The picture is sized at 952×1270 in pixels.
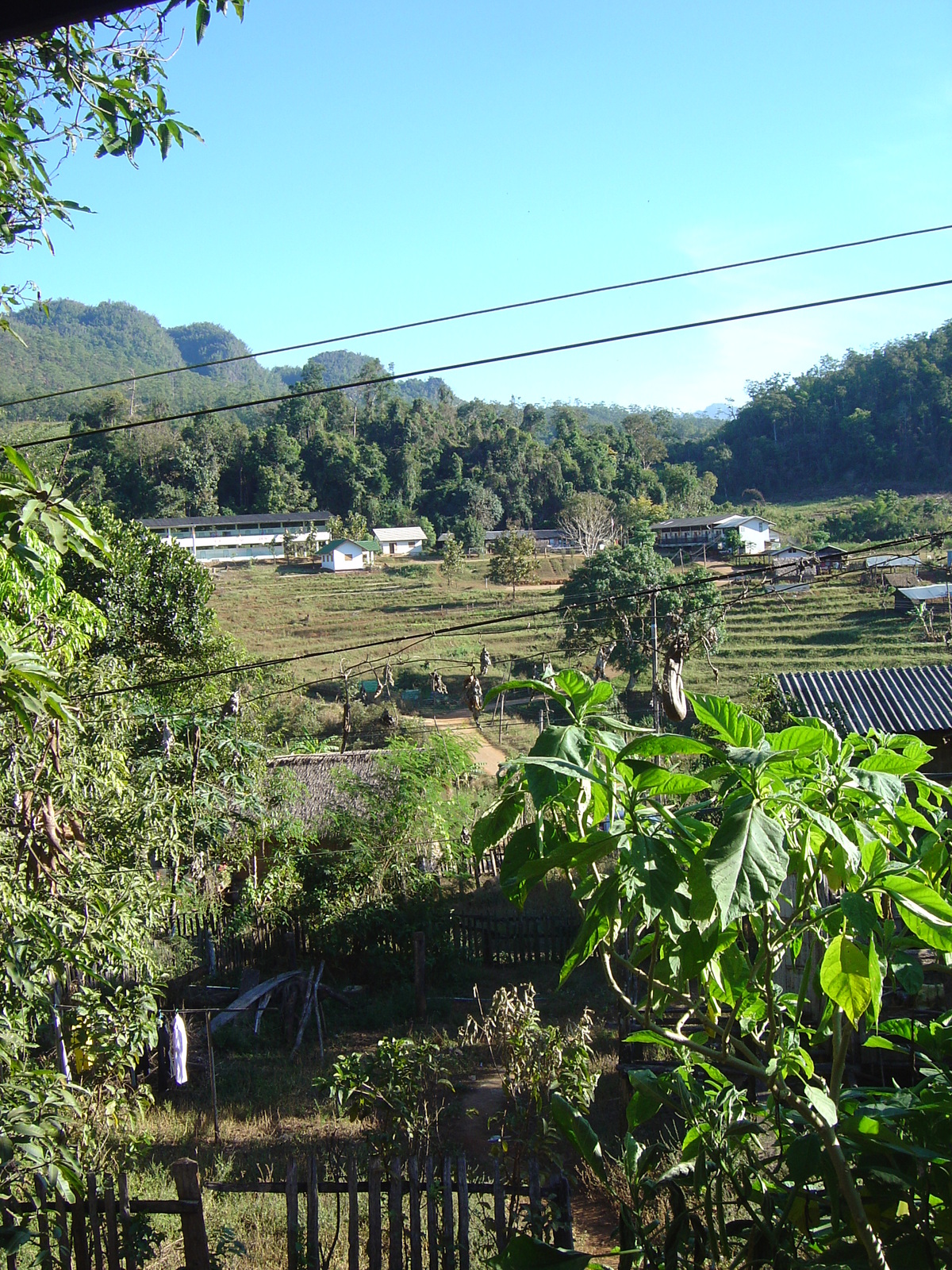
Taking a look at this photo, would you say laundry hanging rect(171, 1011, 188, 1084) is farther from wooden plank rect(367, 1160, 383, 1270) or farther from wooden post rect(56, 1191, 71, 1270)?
wooden plank rect(367, 1160, 383, 1270)

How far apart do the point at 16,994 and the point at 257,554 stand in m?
54.2

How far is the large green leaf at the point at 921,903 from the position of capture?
1.56m

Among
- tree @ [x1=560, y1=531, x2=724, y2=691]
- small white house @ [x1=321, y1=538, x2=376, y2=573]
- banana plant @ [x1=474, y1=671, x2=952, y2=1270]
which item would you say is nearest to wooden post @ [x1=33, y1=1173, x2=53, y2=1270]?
banana plant @ [x1=474, y1=671, x2=952, y2=1270]

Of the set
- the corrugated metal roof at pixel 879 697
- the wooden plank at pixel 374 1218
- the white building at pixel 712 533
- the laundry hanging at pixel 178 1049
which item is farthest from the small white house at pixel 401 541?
the wooden plank at pixel 374 1218

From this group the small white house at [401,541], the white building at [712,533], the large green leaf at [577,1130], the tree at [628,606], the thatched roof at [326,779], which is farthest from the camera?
the small white house at [401,541]

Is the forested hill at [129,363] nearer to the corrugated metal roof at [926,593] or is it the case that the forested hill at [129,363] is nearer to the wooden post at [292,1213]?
the corrugated metal roof at [926,593]

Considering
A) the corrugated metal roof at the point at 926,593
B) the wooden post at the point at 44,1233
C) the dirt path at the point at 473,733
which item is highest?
the corrugated metal roof at the point at 926,593

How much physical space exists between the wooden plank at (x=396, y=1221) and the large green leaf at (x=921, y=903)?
9.36 ft

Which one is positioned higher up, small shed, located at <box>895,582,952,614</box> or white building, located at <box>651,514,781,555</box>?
white building, located at <box>651,514,781,555</box>

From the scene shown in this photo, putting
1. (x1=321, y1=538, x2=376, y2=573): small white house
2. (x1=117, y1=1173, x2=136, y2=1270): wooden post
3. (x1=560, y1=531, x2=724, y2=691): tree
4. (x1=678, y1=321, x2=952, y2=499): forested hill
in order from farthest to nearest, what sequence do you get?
1. (x1=678, y1=321, x2=952, y2=499): forested hill
2. (x1=321, y1=538, x2=376, y2=573): small white house
3. (x1=560, y1=531, x2=724, y2=691): tree
4. (x1=117, y1=1173, x2=136, y2=1270): wooden post

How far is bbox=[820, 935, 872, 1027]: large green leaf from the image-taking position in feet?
5.13

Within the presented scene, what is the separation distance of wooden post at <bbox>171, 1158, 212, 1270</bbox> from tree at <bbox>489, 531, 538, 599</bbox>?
3835cm

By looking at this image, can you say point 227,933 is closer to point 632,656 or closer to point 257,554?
point 632,656

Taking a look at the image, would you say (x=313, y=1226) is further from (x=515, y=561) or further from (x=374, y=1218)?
(x=515, y=561)
